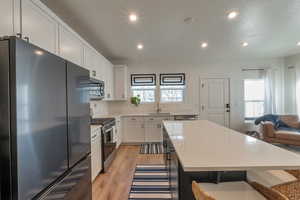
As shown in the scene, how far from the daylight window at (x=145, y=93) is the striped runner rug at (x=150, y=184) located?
113 inches

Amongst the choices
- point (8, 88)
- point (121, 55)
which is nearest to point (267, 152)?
point (8, 88)

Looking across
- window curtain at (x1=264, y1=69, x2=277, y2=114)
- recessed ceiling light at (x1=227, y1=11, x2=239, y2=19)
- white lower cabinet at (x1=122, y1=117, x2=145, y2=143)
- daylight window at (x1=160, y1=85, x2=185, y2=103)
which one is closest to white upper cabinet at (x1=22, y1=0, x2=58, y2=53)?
recessed ceiling light at (x1=227, y1=11, x2=239, y2=19)

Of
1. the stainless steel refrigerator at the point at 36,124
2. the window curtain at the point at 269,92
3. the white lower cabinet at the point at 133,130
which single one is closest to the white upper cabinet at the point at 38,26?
the stainless steel refrigerator at the point at 36,124

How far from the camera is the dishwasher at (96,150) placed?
9.40ft

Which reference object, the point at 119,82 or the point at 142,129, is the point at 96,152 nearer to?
the point at 142,129

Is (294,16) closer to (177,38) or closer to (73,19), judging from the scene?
(177,38)

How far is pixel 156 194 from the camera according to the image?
260 cm

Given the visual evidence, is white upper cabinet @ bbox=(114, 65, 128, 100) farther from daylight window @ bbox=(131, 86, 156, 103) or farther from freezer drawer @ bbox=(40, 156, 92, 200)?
freezer drawer @ bbox=(40, 156, 92, 200)

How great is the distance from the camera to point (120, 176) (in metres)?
3.28

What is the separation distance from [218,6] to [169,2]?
2.33 ft

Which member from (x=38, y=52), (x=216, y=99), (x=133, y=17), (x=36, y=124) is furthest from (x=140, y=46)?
(x=36, y=124)

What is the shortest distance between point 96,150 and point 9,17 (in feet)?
7.11

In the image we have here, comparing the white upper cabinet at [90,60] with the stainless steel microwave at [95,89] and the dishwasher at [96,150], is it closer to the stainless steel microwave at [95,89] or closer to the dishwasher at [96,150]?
the stainless steel microwave at [95,89]

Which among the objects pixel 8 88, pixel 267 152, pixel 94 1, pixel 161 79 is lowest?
pixel 267 152
